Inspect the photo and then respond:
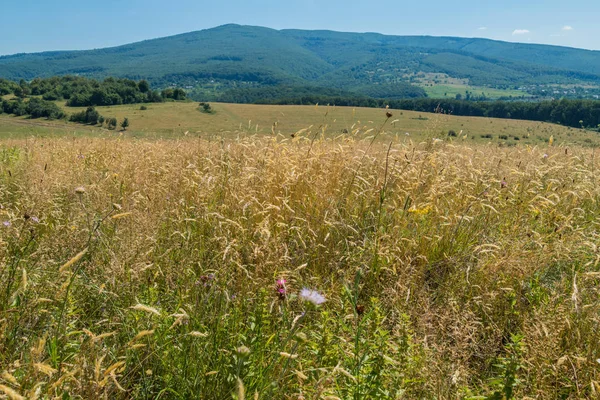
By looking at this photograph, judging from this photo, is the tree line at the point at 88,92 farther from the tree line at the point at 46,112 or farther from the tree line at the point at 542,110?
the tree line at the point at 542,110

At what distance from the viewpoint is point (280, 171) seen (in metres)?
4.32

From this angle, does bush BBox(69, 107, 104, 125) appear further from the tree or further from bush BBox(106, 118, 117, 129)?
the tree

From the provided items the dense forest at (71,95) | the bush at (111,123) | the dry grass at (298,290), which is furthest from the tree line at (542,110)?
the dry grass at (298,290)

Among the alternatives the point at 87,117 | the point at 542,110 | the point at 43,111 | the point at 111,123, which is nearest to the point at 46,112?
the point at 43,111

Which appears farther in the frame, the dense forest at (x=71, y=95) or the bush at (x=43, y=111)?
the dense forest at (x=71, y=95)

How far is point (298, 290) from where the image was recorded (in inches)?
104

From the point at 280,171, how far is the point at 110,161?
3563 millimetres

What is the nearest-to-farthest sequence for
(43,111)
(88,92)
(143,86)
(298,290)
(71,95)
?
(298,290)
(43,111)
(88,92)
(71,95)
(143,86)

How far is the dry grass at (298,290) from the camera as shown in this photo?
6.25 feet

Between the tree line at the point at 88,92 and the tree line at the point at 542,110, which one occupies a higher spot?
the tree line at the point at 88,92

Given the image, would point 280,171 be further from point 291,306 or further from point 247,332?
point 247,332

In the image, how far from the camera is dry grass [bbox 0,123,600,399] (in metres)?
1.91

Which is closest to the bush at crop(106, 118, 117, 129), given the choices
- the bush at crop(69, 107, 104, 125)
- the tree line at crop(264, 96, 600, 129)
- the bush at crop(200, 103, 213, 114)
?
the bush at crop(69, 107, 104, 125)

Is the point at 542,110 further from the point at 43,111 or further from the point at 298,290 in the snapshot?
the point at 43,111
